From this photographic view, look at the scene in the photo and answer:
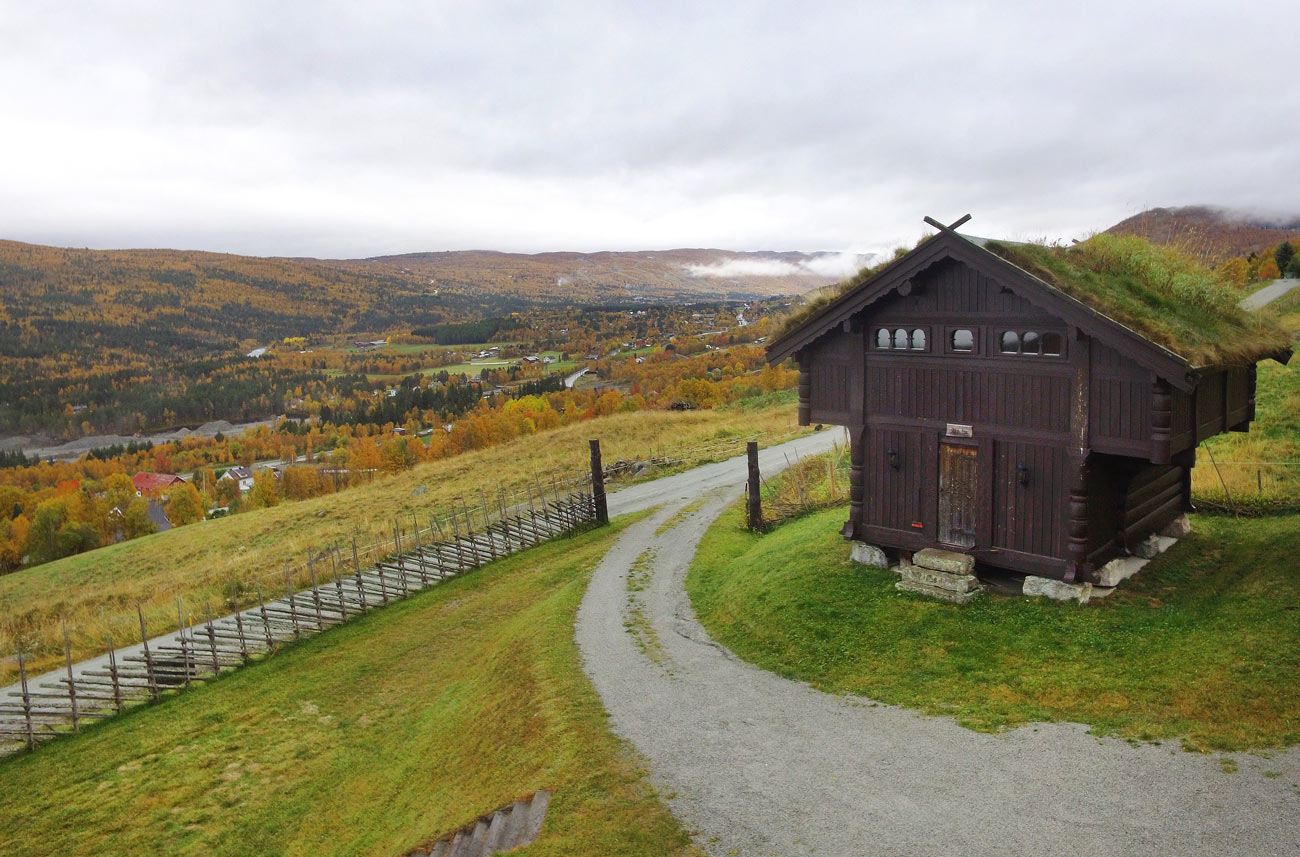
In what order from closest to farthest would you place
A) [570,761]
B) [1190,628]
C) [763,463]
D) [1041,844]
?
1. [1041,844]
2. [570,761]
3. [1190,628]
4. [763,463]

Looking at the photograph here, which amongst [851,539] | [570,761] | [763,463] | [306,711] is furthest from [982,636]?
[763,463]

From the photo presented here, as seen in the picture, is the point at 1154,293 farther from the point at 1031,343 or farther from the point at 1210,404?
the point at 1031,343

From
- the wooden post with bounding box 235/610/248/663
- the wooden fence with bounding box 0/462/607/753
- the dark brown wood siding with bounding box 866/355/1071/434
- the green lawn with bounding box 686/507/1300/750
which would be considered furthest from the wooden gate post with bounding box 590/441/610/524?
the dark brown wood siding with bounding box 866/355/1071/434

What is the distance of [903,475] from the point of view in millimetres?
17047

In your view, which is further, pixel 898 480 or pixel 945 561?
pixel 898 480

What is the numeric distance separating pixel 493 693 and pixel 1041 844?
412 inches

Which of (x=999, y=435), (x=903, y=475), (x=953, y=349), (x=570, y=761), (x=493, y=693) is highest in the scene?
(x=953, y=349)

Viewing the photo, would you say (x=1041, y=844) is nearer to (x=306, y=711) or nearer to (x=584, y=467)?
(x=306, y=711)

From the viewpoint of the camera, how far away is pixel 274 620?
73.3 ft

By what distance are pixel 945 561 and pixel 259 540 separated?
3732 centimetres

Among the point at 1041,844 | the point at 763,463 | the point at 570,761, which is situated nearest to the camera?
the point at 1041,844

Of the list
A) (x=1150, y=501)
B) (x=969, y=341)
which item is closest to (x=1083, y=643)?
(x=1150, y=501)

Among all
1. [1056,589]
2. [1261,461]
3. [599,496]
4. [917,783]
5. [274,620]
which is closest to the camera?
[917,783]

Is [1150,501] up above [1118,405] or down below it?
below
